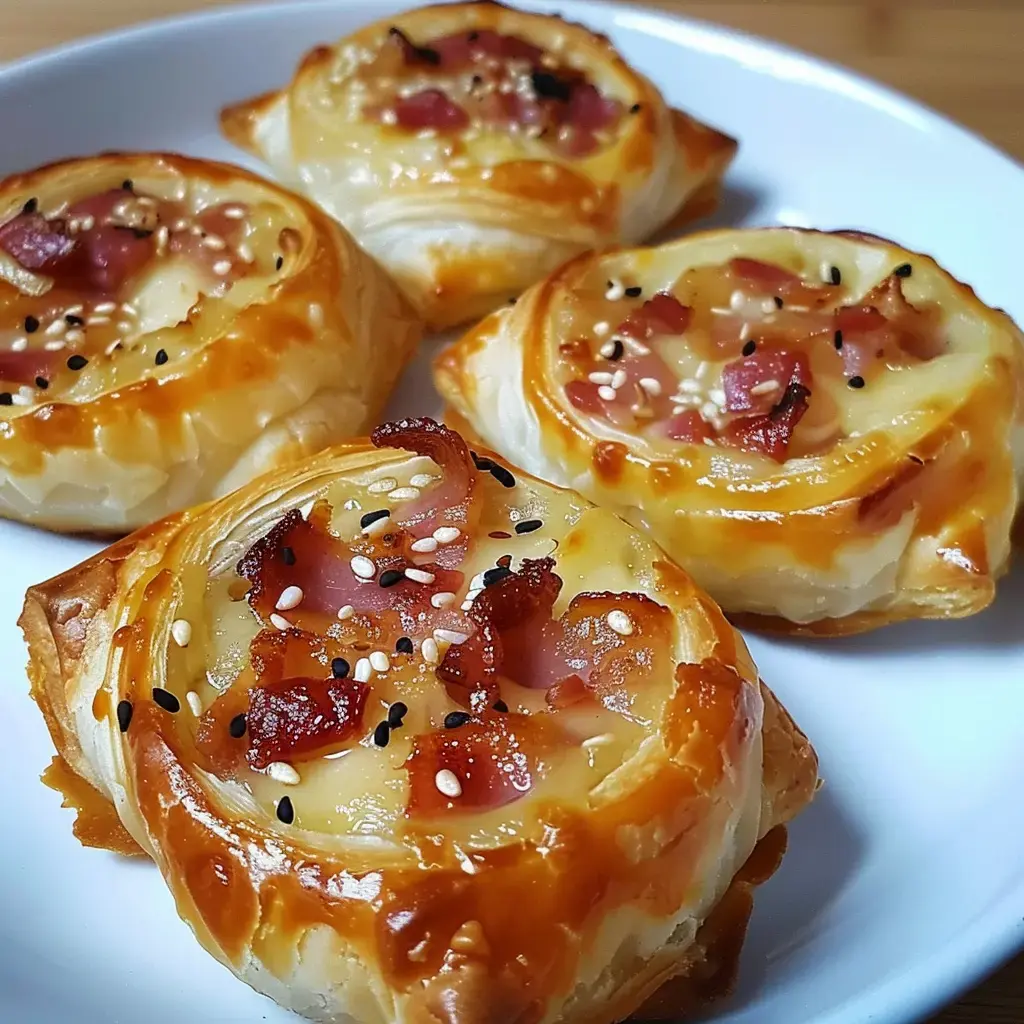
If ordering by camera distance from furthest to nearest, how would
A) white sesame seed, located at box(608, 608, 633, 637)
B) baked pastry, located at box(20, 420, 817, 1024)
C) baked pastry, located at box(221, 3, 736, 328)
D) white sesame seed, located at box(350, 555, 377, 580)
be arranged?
baked pastry, located at box(221, 3, 736, 328) → white sesame seed, located at box(350, 555, 377, 580) → white sesame seed, located at box(608, 608, 633, 637) → baked pastry, located at box(20, 420, 817, 1024)

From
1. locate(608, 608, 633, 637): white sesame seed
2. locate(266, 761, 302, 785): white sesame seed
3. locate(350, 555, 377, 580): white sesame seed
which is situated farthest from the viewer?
locate(350, 555, 377, 580): white sesame seed

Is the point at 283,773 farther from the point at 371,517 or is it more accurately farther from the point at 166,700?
the point at 371,517

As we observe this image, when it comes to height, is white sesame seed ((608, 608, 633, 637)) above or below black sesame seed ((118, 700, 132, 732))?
above

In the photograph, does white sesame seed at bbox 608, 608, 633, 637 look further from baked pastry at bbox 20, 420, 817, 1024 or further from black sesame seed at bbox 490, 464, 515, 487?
black sesame seed at bbox 490, 464, 515, 487

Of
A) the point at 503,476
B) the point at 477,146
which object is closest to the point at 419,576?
the point at 503,476

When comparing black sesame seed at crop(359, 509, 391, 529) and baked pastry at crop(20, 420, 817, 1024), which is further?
black sesame seed at crop(359, 509, 391, 529)

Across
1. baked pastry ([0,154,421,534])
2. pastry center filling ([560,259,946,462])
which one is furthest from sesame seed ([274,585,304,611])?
pastry center filling ([560,259,946,462])

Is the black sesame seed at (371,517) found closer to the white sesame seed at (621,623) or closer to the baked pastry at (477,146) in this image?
the white sesame seed at (621,623)
